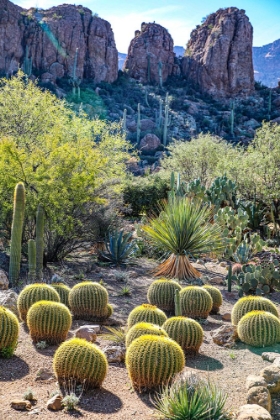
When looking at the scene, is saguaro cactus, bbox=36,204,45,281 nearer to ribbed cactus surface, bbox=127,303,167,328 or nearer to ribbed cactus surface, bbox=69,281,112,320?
ribbed cactus surface, bbox=69,281,112,320

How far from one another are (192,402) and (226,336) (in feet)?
9.12

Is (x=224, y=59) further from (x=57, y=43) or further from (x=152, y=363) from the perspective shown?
(x=152, y=363)

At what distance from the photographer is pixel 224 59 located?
7125 cm

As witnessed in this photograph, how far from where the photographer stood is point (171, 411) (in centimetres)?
411

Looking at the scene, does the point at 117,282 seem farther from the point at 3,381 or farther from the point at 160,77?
the point at 160,77

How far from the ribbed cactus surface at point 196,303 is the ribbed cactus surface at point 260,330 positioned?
121 centimetres

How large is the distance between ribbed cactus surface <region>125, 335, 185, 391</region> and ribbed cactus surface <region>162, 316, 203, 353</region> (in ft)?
3.26

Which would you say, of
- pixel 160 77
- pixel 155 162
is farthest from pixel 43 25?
pixel 155 162

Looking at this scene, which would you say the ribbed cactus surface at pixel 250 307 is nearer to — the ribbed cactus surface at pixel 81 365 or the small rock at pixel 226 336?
the small rock at pixel 226 336

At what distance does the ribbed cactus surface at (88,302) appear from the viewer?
737 cm

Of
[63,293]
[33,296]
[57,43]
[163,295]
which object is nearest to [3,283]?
[63,293]

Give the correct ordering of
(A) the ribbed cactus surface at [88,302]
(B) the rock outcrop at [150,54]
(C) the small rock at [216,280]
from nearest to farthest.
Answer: (A) the ribbed cactus surface at [88,302] < (C) the small rock at [216,280] < (B) the rock outcrop at [150,54]

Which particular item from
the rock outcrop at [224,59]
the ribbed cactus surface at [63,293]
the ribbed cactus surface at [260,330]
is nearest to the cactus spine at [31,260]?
the ribbed cactus surface at [63,293]

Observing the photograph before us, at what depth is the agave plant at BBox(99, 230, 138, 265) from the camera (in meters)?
12.3
